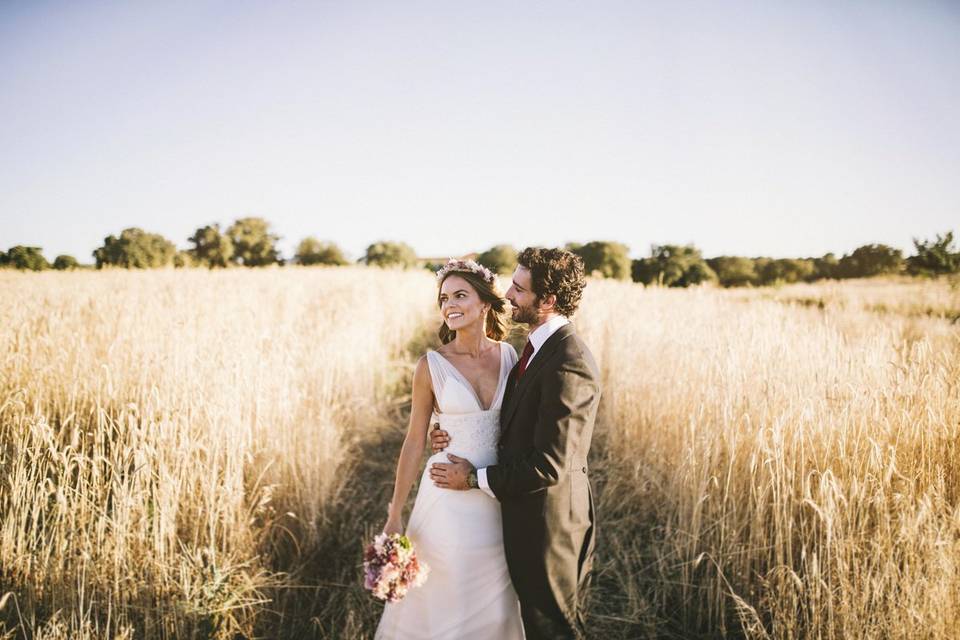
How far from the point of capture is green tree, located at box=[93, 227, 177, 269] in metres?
46.2

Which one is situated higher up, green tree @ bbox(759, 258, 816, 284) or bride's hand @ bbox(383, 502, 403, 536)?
green tree @ bbox(759, 258, 816, 284)

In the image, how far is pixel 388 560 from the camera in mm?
1900

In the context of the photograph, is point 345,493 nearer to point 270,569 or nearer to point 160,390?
point 270,569

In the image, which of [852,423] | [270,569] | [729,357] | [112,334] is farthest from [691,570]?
[112,334]

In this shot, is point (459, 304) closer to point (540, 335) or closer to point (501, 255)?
point (540, 335)

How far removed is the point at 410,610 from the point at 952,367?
4119 mm

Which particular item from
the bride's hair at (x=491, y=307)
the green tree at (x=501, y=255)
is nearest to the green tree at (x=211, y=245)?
the green tree at (x=501, y=255)

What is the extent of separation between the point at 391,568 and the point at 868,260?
50.4 metres

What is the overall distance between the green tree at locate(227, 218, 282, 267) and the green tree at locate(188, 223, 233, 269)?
1.21 m

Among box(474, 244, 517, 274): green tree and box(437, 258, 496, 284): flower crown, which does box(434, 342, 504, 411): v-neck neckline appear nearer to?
box(437, 258, 496, 284): flower crown

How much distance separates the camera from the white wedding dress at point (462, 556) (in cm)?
210

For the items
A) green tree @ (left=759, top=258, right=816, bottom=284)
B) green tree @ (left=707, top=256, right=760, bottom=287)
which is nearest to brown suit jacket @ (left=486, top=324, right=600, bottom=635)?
green tree @ (left=707, top=256, right=760, bottom=287)

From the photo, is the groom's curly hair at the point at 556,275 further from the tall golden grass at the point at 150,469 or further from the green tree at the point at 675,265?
the green tree at the point at 675,265

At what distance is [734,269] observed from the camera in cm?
5972
